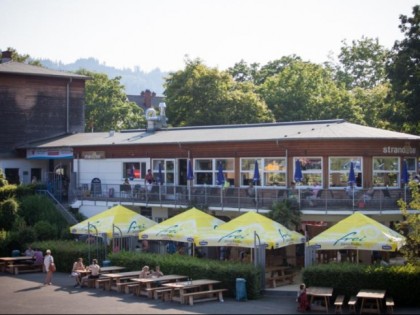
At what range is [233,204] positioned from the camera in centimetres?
3572

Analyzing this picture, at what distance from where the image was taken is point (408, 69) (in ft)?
144

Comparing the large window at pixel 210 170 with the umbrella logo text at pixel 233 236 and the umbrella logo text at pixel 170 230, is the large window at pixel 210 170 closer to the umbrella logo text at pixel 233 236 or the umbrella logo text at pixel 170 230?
the umbrella logo text at pixel 170 230

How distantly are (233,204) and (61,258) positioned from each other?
8939 millimetres

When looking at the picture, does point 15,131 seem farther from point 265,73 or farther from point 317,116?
point 265,73

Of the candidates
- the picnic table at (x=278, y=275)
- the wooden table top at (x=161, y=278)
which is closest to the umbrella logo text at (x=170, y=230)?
the wooden table top at (x=161, y=278)

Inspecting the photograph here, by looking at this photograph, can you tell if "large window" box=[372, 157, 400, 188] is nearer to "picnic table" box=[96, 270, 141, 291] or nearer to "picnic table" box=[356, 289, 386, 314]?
"picnic table" box=[356, 289, 386, 314]

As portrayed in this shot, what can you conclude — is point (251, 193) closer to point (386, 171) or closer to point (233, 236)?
point (233, 236)

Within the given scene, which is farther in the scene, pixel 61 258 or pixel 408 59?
pixel 408 59

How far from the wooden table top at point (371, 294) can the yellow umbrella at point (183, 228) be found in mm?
8324

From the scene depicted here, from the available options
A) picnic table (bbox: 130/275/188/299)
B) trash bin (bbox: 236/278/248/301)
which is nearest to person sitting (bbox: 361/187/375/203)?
trash bin (bbox: 236/278/248/301)

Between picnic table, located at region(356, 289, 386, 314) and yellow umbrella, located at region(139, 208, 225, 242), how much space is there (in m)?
8.50

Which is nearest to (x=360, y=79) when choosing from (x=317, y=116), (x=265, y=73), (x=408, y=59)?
(x=265, y=73)

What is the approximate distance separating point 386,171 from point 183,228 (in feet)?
34.7

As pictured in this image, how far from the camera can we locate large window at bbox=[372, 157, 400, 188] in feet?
114
